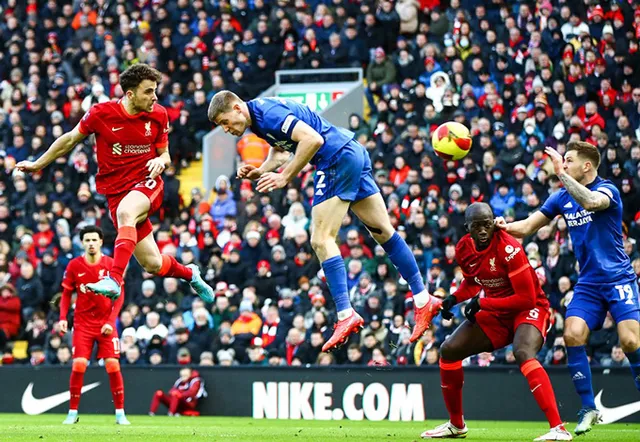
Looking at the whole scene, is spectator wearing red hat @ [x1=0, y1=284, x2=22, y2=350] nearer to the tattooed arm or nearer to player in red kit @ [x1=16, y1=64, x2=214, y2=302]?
player in red kit @ [x1=16, y1=64, x2=214, y2=302]

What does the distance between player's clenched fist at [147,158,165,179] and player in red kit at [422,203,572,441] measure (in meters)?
3.07

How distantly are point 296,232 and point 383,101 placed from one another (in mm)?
3293

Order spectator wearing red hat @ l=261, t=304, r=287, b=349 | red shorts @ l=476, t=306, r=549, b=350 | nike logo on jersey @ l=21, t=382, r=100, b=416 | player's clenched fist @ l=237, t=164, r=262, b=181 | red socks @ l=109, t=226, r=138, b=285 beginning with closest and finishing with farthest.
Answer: player's clenched fist @ l=237, t=164, r=262, b=181
red shorts @ l=476, t=306, r=549, b=350
red socks @ l=109, t=226, r=138, b=285
spectator wearing red hat @ l=261, t=304, r=287, b=349
nike logo on jersey @ l=21, t=382, r=100, b=416

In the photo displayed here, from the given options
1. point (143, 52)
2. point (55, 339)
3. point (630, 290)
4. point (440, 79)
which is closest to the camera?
point (630, 290)

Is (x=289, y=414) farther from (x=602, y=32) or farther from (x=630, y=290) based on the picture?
(x=602, y=32)

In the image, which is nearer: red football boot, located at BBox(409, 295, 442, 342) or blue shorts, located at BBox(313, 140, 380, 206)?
blue shorts, located at BBox(313, 140, 380, 206)

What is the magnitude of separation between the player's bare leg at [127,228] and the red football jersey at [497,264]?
10.4ft

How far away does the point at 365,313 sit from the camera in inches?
698

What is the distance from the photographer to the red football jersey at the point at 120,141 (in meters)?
11.9

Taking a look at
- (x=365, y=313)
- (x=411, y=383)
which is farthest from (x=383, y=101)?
(x=411, y=383)

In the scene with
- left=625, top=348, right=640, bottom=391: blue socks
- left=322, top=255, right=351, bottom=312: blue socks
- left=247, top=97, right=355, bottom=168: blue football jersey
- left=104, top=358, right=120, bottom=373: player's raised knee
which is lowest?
left=104, top=358, right=120, bottom=373: player's raised knee

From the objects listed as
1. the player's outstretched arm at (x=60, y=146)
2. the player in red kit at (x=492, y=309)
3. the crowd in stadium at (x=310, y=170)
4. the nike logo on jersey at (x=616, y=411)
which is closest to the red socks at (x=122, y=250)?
the player's outstretched arm at (x=60, y=146)

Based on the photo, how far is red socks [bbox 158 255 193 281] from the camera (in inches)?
486

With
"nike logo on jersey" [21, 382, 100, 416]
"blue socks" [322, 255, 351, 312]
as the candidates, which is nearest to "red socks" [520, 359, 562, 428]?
"blue socks" [322, 255, 351, 312]
